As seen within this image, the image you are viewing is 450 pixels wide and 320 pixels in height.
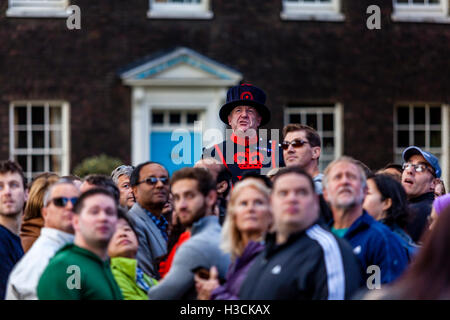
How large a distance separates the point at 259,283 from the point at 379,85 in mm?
14368

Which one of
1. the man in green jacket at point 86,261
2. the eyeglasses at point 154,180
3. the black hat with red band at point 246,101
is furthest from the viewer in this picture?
the black hat with red band at point 246,101

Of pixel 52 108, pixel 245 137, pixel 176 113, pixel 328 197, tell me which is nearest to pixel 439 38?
pixel 176 113

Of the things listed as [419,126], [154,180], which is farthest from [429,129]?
[154,180]

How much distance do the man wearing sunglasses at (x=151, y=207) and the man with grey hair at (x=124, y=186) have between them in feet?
2.64

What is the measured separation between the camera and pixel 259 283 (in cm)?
519

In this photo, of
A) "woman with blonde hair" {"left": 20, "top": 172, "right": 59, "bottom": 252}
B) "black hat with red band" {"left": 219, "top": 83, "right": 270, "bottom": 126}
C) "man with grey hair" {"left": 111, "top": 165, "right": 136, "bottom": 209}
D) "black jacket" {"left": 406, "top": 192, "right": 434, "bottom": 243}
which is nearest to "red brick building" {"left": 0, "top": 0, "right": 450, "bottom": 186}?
"man with grey hair" {"left": 111, "top": 165, "right": 136, "bottom": 209}

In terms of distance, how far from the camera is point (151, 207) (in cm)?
730

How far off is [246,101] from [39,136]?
434 inches

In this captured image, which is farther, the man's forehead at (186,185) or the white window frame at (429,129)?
the white window frame at (429,129)

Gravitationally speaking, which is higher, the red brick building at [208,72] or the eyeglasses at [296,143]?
the red brick building at [208,72]

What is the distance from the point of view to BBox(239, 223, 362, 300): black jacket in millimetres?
5043

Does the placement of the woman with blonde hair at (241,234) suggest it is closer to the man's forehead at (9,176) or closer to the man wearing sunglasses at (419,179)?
the man's forehead at (9,176)

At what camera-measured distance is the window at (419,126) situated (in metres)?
19.4

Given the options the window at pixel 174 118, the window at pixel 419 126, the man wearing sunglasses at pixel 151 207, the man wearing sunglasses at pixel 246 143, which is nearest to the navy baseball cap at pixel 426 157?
the man wearing sunglasses at pixel 246 143
